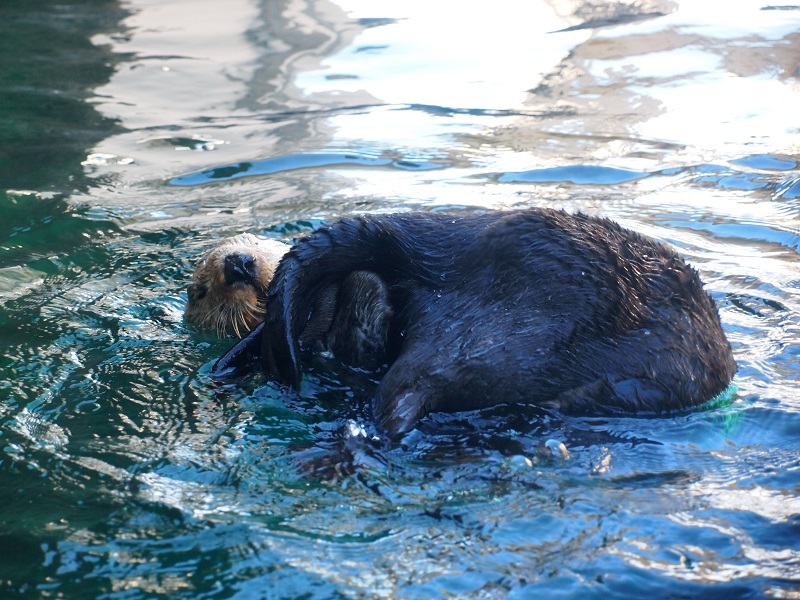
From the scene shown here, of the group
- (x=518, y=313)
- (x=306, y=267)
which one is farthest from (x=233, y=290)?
(x=518, y=313)

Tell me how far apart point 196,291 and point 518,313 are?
2283 mm

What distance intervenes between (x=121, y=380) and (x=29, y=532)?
1.22m

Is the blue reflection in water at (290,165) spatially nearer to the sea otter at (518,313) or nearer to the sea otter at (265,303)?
the sea otter at (265,303)

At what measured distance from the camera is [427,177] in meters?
7.57

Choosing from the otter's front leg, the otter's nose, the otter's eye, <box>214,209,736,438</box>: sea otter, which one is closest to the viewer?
<box>214,209,736,438</box>: sea otter

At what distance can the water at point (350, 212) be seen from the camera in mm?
2939

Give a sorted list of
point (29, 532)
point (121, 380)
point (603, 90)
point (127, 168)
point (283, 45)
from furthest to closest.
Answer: point (283, 45) → point (603, 90) → point (127, 168) → point (121, 380) → point (29, 532)

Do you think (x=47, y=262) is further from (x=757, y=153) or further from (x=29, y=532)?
(x=757, y=153)

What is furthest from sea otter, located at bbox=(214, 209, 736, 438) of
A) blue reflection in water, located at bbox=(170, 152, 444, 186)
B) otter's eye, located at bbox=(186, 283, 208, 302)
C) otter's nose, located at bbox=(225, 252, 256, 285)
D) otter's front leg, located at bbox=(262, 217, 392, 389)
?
blue reflection in water, located at bbox=(170, 152, 444, 186)

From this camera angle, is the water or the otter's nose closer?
the water

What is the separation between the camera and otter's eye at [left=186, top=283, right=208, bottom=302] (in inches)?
201

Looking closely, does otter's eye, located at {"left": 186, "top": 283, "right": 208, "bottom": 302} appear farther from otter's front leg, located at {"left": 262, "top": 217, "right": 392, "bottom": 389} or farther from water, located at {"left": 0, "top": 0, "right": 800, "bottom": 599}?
otter's front leg, located at {"left": 262, "top": 217, "right": 392, "bottom": 389}

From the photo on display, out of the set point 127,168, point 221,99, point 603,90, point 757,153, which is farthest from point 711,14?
point 127,168

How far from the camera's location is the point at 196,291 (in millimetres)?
5160
